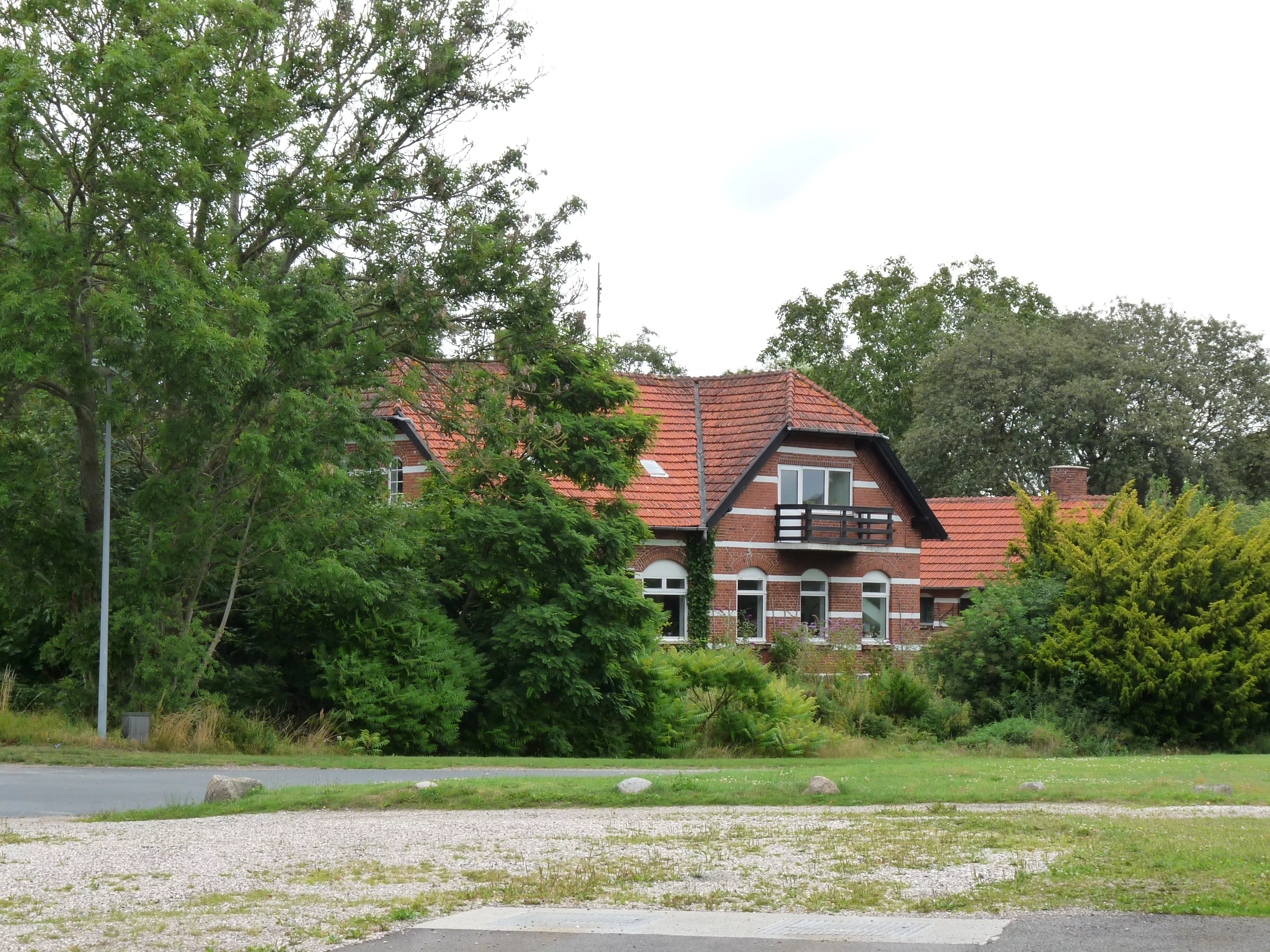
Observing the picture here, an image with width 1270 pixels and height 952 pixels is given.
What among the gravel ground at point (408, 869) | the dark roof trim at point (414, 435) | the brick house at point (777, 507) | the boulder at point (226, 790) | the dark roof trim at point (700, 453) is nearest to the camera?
the gravel ground at point (408, 869)

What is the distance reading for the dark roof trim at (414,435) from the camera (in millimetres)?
39156

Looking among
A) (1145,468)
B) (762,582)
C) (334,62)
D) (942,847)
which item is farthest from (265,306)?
(1145,468)

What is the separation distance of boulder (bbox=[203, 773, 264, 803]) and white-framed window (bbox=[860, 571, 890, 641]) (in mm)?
32238

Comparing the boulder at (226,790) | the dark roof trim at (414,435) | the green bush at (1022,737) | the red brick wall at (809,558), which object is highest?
the dark roof trim at (414,435)

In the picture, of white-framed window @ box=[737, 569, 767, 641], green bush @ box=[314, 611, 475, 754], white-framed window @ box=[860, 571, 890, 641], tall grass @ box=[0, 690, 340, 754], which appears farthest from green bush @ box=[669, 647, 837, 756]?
white-framed window @ box=[860, 571, 890, 641]

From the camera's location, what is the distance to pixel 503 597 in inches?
1153

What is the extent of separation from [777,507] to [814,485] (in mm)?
1788

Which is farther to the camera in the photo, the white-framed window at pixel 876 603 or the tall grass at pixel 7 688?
the white-framed window at pixel 876 603

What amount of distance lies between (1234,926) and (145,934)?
19.5 ft

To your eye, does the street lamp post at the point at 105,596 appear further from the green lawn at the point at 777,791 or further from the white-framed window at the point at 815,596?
the white-framed window at the point at 815,596

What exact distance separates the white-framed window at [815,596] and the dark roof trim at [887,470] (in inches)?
153

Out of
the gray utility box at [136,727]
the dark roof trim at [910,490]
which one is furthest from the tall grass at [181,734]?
the dark roof trim at [910,490]

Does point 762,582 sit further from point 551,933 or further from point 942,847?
point 551,933

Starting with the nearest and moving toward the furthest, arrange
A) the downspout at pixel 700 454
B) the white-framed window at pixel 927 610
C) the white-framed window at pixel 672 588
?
the white-framed window at pixel 672 588, the downspout at pixel 700 454, the white-framed window at pixel 927 610
